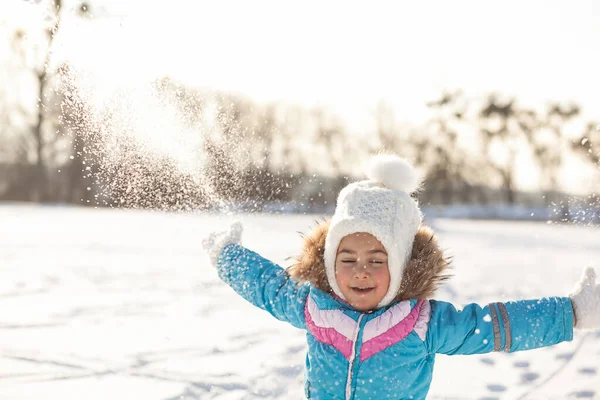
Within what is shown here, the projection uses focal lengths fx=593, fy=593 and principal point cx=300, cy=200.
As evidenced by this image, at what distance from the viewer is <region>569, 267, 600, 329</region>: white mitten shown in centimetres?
197

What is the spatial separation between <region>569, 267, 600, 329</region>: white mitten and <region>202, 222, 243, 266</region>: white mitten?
4.32 feet

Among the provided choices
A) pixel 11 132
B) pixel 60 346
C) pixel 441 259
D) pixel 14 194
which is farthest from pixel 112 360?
pixel 14 194

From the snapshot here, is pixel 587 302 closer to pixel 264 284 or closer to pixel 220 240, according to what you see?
pixel 264 284

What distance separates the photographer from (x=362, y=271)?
2068mm

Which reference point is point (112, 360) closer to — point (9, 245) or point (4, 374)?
point (4, 374)

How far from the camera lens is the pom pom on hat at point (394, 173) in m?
2.27

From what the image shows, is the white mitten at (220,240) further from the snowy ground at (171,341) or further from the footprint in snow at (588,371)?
the footprint in snow at (588,371)

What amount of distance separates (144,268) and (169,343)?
2794 mm

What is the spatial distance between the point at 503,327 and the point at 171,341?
2046 mm

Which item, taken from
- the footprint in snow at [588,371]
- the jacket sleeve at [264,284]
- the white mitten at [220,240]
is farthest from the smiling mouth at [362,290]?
the footprint in snow at [588,371]

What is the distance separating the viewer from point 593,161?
324 inches

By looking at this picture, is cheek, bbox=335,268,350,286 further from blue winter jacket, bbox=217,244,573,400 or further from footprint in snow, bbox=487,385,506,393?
footprint in snow, bbox=487,385,506,393

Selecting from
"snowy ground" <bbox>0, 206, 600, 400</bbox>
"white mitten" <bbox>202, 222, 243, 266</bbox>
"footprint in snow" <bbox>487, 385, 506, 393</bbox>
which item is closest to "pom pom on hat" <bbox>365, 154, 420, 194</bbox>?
"white mitten" <bbox>202, 222, 243, 266</bbox>

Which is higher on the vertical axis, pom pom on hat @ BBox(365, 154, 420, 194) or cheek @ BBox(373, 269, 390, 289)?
pom pom on hat @ BBox(365, 154, 420, 194)
